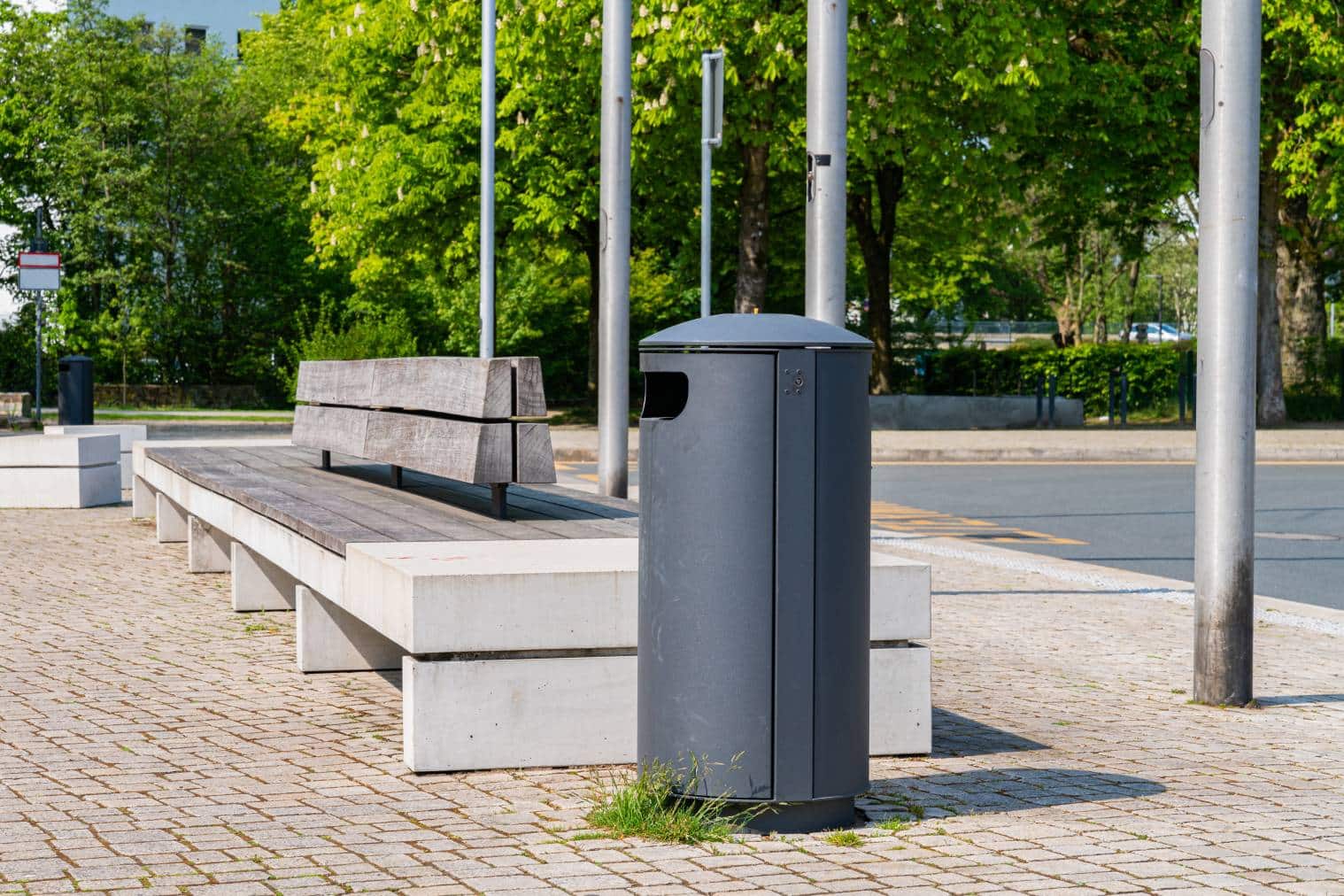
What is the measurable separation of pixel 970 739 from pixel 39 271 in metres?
21.4

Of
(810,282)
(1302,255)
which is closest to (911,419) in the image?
(1302,255)

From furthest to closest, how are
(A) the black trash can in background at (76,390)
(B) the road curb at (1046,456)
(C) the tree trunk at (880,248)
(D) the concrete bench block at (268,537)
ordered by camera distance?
(C) the tree trunk at (880,248), (B) the road curb at (1046,456), (A) the black trash can in background at (76,390), (D) the concrete bench block at (268,537)

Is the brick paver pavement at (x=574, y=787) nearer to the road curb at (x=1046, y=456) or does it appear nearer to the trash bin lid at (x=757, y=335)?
the trash bin lid at (x=757, y=335)

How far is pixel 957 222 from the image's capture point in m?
34.6

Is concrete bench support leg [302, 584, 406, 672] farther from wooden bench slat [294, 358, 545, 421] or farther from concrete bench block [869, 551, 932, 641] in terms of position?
concrete bench block [869, 551, 932, 641]

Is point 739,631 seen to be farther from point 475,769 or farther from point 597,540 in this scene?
point 597,540

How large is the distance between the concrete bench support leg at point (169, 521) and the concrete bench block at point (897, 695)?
26.6 ft

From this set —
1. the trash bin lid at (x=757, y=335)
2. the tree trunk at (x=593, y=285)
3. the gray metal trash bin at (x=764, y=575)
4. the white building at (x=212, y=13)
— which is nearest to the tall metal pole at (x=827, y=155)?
the trash bin lid at (x=757, y=335)

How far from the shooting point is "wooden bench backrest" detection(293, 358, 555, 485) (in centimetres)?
689

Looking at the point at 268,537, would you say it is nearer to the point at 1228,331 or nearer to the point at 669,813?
the point at 669,813

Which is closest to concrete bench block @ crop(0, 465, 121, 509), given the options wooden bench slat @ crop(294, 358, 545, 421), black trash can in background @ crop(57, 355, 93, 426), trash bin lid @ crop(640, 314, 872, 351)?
black trash can in background @ crop(57, 355, 93, 426)

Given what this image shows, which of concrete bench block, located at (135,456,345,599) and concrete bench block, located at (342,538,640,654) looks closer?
concrete bench block, located at (342,538,640,654)

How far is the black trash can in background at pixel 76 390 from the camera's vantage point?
837 inches

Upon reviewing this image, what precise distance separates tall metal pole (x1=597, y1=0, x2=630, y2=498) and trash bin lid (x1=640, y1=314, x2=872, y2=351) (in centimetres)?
664
